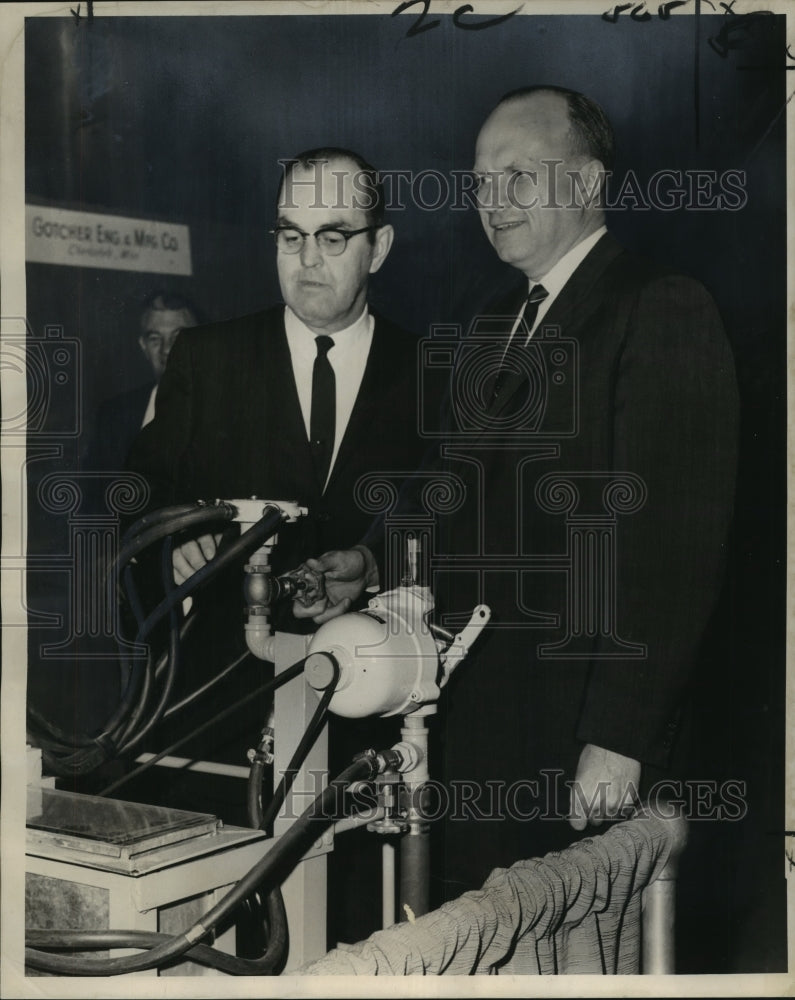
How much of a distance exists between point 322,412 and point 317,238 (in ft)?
0.93

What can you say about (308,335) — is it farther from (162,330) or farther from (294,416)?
(162,330)

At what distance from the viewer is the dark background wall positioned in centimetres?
171

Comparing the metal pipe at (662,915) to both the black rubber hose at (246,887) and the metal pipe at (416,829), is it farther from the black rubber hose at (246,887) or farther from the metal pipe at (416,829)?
the black rubber hose at (246,887)

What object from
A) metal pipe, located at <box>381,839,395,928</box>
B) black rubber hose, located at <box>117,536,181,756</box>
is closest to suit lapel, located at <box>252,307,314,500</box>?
black rubber hose, located at <box>117,536,181,756</box>

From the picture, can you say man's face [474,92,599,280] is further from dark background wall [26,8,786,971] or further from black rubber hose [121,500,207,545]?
black rubber hose [121,500,207,545]

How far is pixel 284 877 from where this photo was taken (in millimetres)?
1640

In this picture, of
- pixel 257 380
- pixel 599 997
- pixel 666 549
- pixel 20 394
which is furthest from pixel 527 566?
pixel 20 394

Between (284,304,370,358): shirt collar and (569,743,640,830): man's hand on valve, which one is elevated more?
(284,304,370,358): shirt collar

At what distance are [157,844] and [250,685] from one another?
353 millimetres

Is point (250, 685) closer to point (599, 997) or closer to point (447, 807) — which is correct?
point (447, 807)

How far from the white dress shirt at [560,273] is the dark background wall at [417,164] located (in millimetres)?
45

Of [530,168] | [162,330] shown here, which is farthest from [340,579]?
[530,168]

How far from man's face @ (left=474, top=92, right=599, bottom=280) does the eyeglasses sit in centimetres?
23

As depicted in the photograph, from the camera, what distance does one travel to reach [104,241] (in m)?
1.74
